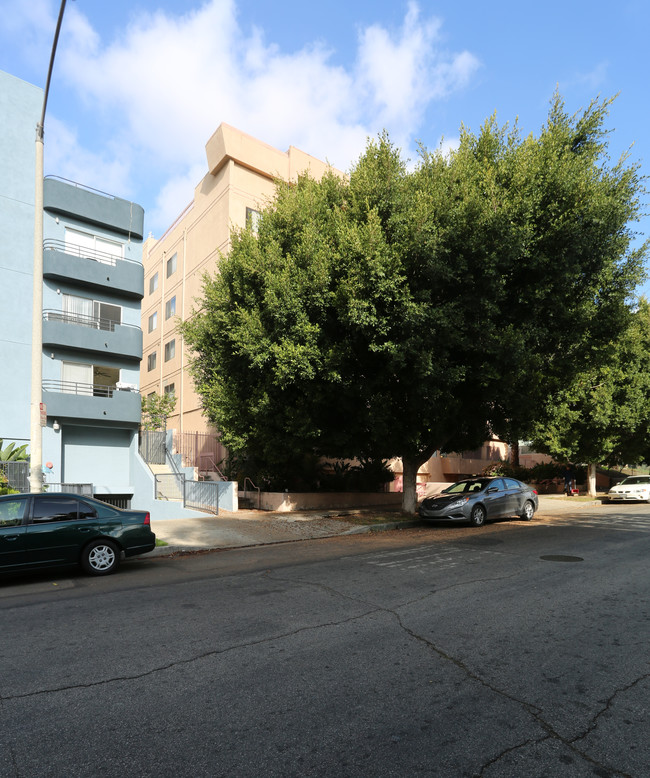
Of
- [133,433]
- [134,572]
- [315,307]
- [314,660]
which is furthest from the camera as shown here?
[133,433]

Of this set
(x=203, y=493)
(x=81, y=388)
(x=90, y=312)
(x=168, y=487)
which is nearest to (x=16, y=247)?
(x=90, y=312)

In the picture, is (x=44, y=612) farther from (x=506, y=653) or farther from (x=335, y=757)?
(x=506, y=653)

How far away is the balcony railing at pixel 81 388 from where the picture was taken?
2062cm

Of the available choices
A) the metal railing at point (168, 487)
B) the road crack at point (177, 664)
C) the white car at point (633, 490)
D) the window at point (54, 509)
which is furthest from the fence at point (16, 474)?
the white car at point (633, 490)

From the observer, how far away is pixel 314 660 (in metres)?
4.55

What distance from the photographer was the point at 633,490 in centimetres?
2562

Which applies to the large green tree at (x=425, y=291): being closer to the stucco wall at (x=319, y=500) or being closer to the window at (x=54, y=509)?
the stucco wall at (x=319, y=500)

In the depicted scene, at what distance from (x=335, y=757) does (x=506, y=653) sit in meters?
2.32

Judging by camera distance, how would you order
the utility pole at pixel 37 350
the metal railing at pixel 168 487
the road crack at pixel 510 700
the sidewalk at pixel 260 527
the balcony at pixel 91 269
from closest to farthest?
1. the road crack at pixel 510 700
2. the utility pole at pixel 37 350
3. the sidewalk at pixel 260 527
4. the metal railing at pixel 168 487
5. the balcony at pixel 91 269

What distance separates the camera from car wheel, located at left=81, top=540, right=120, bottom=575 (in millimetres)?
8531

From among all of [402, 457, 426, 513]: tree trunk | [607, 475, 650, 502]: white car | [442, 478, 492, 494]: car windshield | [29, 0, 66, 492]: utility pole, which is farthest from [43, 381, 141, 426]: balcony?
[607, 475, 650, 502]: white car

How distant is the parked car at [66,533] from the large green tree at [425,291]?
5455 millimetres

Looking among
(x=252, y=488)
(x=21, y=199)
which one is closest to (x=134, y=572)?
(x=252, y=488)

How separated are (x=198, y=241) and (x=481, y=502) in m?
20.8
